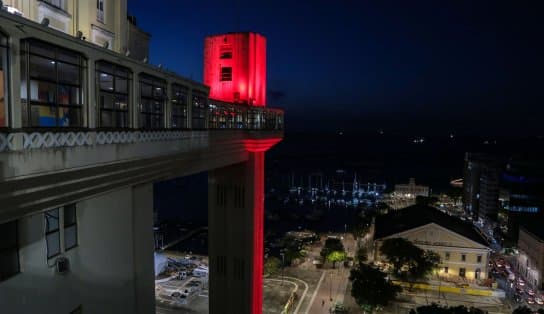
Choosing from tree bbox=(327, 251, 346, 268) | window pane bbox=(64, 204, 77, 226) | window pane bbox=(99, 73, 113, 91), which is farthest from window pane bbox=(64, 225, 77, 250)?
tree bbox=(327, 251, 346, 268)

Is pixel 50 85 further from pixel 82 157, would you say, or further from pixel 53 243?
pixel 53 243

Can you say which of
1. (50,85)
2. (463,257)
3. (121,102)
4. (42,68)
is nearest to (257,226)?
(121,102)

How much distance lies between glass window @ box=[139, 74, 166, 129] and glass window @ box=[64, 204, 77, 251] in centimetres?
219

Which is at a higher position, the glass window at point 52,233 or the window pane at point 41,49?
the window pane at point 41,49

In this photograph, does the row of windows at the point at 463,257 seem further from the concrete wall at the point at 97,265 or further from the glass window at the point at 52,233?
the glass window at the point at 52,233

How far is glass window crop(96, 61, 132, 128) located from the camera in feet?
22.1

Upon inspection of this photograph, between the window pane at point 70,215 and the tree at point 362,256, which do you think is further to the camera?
the tree at point 362,256

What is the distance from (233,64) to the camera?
707 inches

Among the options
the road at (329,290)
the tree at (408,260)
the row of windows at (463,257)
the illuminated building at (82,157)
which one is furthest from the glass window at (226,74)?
the row of windows at (463,257)

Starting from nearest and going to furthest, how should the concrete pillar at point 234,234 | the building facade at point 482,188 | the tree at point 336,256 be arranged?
the concrete pillar at point 234,234, the tree at point 336,256, the building facade at point 482,188

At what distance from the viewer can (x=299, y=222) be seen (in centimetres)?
9225

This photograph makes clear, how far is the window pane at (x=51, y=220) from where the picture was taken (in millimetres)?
6807

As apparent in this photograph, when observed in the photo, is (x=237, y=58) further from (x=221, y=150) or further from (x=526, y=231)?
(x=526, y=231)

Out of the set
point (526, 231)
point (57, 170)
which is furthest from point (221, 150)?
point (526, 231)
